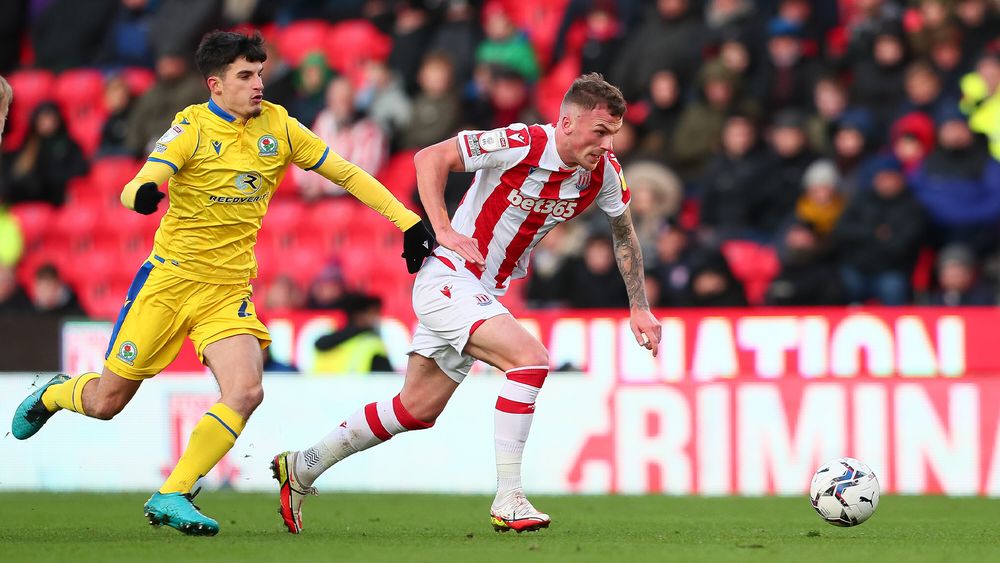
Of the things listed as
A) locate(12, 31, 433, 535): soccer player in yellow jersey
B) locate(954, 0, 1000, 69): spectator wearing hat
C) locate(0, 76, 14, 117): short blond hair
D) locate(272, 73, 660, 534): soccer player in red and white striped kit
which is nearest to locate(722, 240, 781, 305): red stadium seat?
locate(954, 0, 1000, 69): spectator wearing hat

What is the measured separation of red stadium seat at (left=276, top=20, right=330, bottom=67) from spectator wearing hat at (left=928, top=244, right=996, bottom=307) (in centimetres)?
810

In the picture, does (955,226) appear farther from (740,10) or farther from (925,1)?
(740,10)

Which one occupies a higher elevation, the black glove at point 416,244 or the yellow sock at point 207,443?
the black glove at point 416,244

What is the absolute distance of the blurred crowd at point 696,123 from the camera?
13.6 m

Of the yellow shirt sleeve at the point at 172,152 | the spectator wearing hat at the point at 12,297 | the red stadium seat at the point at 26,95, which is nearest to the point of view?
the yellow shirt sleeve at the point at 172,152

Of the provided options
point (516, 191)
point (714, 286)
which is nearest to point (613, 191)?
point (516, 191)

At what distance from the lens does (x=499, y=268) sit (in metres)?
8.30

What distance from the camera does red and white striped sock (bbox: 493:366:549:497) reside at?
7793mm

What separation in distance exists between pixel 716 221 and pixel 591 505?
437cm

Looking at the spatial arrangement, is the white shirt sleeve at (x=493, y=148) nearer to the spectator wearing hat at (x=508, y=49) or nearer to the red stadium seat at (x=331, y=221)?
the spectator wearing hat at (x=508, y=49)

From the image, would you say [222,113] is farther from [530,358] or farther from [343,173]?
[530,358]

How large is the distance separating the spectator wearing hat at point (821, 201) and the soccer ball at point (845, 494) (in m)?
5.92

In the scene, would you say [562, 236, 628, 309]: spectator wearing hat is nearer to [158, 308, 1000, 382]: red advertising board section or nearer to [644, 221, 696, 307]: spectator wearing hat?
[644, 221, 696, 307]: spectator wearing hat

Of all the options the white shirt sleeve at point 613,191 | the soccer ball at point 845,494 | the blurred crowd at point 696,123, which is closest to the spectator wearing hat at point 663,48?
the blurred crowd at point 696,123
